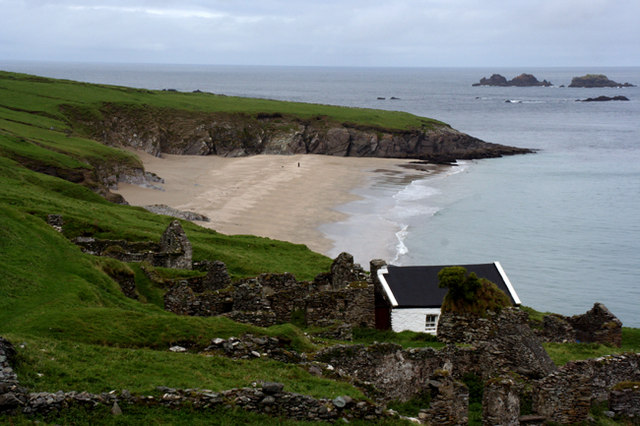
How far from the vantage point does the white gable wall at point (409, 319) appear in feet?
98.5

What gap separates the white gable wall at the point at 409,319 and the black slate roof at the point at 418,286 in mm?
220

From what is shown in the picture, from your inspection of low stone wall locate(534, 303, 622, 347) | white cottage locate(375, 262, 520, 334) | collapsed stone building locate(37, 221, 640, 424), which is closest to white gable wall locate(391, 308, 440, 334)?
white cottage locate(375, 262, 520, 334)

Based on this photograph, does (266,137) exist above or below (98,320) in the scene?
below

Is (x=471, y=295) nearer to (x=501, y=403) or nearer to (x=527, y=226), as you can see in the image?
(x=501, y=403)

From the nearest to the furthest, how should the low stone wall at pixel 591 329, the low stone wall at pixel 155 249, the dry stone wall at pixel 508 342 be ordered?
the dry stone wall at pixel 508 342
the low stone wall at pixel 591 329
the low stone wall at pixel 155 249

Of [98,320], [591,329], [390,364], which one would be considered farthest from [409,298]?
[98,320]

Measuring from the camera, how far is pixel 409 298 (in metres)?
30.8

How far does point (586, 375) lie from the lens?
21.3m

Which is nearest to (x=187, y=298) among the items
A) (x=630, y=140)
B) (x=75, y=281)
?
(x=75, y=281)

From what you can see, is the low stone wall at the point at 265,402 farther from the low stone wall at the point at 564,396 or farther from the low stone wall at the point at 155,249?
the low stone wall at the point at 155,249

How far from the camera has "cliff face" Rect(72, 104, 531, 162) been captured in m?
138

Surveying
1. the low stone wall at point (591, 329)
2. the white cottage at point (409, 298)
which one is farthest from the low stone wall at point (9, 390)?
the low stone wall at point (591, 329)

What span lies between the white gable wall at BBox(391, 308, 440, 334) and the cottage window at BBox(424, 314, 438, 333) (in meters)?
0.09

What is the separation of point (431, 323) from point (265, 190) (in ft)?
235
